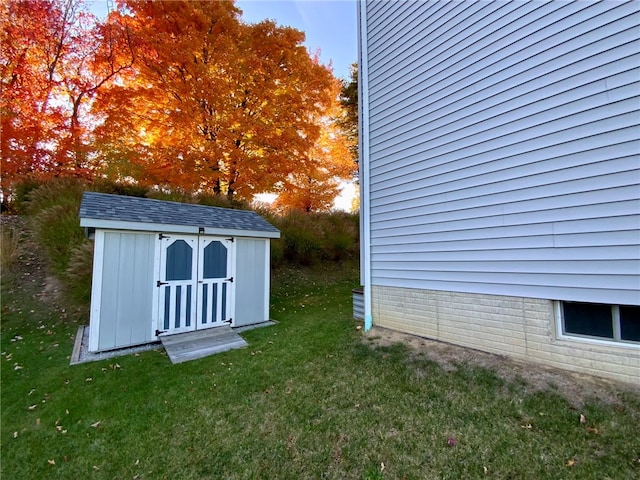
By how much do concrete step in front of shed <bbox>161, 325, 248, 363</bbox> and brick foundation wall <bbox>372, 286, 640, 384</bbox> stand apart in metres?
2.61

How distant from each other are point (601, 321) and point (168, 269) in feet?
19.4

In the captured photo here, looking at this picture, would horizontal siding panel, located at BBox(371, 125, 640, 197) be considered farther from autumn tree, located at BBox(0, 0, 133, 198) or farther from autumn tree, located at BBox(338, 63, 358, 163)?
autumn tree, located at BBox(338, 63, 358, 163)

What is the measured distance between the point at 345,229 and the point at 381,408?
965cm

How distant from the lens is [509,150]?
347 cm

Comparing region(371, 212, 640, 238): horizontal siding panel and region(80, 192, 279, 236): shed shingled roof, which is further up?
region(80, 192, 279, 236): shed shingled roof

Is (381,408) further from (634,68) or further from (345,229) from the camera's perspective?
(345,229)

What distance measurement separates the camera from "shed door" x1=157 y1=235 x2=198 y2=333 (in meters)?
5.27

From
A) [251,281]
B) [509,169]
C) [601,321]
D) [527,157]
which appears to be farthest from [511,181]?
[251,281]

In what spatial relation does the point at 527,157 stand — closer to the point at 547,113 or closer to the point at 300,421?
the point at 547,113

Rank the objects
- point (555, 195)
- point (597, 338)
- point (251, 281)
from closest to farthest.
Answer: point (597, 338), point (555, 195), point (251, 281)

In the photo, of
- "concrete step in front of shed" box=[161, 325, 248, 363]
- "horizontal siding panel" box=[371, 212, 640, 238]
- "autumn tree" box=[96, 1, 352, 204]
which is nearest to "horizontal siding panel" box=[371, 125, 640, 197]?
"horizontal siding panel" box=[371, 212, 640, 238]

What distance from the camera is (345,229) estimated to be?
12.3 metres

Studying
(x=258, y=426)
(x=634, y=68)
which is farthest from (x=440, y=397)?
(x=634, y=68)

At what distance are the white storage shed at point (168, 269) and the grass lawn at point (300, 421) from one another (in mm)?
797
